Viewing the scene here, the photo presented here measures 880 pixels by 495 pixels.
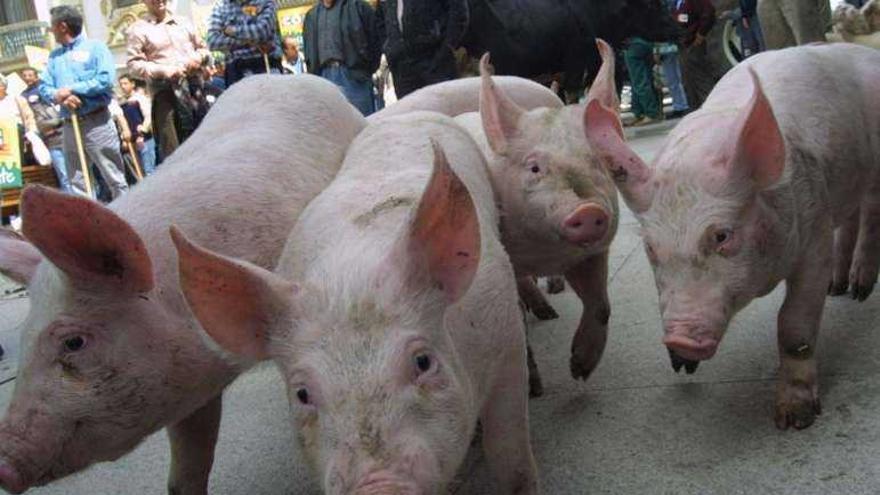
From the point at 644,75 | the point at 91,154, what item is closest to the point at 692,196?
the point at 91,154

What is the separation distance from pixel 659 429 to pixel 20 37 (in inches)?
1509

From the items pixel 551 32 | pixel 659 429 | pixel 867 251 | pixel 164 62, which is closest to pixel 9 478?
pixel 659 429

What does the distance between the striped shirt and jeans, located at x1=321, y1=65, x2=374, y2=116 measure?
25.5 inches

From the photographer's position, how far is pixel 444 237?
7.97 feet

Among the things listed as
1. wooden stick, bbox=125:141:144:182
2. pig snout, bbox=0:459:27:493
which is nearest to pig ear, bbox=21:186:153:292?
pig snout, bbox=0:459:27:493

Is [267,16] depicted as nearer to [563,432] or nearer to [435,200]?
[563,432]

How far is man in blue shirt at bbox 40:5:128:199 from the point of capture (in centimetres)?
955

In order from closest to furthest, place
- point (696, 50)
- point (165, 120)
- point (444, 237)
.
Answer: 1. point (444, 237)
2. point (165, 120)
3. point (696, 50)

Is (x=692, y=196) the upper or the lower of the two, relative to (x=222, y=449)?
upper

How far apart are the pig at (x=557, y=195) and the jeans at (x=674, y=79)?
32.4 feet

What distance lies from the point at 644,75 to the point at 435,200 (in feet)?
38.2

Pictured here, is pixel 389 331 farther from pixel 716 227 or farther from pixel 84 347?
pixel 716 227

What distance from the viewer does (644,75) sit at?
1340cm

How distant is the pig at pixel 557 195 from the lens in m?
3.88
